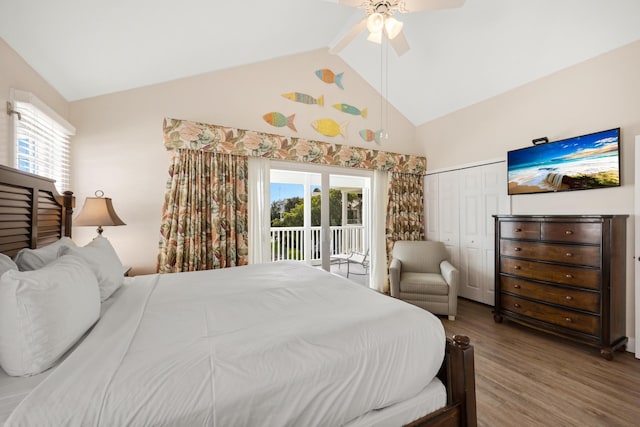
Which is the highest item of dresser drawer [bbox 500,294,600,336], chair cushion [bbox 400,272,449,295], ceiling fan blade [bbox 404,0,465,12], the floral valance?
ceiling fan blade [bbox 404,0,465,12]

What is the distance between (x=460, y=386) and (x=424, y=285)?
2.08 metres

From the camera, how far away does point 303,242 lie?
4461 millimetres

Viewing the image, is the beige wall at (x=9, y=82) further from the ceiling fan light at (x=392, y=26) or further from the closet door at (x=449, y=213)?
the closet door at (x=449, y=213)

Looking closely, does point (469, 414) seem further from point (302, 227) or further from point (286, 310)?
point (302, 227)

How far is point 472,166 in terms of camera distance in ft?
12.4

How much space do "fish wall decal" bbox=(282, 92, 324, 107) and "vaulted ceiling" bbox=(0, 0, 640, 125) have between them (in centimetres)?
50

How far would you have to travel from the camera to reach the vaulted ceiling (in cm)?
197

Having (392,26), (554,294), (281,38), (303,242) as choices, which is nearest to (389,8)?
(392,26)

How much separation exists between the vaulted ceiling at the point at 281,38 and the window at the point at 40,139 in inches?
14.2

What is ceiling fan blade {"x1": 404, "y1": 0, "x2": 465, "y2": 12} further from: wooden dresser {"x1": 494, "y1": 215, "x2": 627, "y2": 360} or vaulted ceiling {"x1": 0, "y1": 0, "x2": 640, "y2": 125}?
wooden dresser {"x1": 494, "y1": 215, "x2": 627, "y2": 360}

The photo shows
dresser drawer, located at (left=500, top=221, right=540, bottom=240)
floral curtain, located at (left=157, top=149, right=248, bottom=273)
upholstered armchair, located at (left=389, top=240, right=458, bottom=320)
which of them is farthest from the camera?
upholstered armchair, located at (left=389, top=240, right=458, bottom=320)

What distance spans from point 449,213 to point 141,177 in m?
4.12

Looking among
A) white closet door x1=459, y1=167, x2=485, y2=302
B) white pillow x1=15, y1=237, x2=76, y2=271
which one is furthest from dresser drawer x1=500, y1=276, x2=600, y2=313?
white pillow x1=15, y1=237, x2=76, y2=271

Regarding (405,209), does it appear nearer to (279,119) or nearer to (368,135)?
(368,135)
